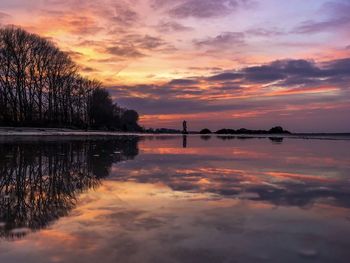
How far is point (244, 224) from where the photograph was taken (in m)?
4.53

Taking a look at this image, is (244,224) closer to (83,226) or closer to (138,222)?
(138,222)

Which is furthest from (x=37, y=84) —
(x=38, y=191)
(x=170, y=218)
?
(x=170, y=218)

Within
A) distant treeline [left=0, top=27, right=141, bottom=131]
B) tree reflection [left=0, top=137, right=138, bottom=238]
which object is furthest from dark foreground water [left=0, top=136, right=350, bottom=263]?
distant treeline [left=0, top=27, right=141, bottom=131]

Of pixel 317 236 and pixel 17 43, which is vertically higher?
pixel 17 43

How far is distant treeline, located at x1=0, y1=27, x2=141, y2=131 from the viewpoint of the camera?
1957 inches

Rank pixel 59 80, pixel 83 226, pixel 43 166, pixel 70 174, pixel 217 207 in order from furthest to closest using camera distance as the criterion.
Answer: pixel 59 80
pixel 43 166
pixel 70 174
pixel 217 207
pixel 83 226

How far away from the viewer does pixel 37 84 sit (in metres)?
54.9

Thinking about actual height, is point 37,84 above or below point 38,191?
above

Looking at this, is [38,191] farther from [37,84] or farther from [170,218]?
[37,84]

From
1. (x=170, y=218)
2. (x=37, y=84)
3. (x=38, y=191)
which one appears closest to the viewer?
(x=170, y=218)

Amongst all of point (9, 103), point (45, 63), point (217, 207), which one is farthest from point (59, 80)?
point (217, 207)

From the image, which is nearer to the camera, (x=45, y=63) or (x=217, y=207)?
(x=217, y=207)

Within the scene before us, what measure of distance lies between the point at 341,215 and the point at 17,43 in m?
52.1

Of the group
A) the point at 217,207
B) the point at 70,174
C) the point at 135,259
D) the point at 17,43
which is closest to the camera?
the point at 135,259
